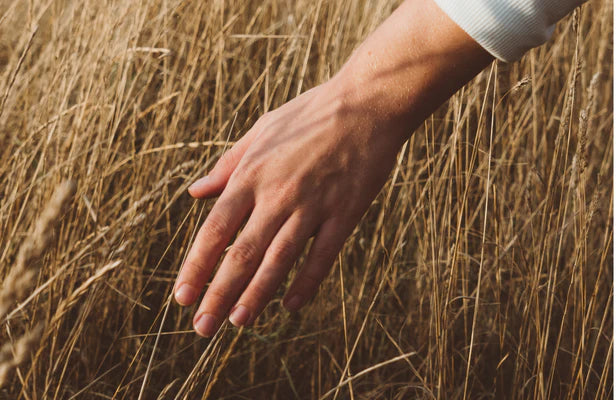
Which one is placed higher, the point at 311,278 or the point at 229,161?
the point at 229,161

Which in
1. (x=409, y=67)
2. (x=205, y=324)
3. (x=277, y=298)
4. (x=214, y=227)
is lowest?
(x=277, y=298)

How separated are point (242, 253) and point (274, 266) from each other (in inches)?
1.6

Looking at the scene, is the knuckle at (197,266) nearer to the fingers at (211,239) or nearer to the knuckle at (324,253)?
the fingers at (211,239)

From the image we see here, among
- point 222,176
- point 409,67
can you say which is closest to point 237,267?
point 222,176

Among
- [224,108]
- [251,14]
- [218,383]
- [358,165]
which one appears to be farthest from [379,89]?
[251,14]

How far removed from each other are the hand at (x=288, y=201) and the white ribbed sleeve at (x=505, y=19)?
0.15 meters

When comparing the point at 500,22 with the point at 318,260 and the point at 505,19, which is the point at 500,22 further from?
the point at 318,260

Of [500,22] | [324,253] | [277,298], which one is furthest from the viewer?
[277,298]

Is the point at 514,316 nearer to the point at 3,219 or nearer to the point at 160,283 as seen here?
the point at 160,283

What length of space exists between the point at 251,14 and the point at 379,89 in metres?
1.67

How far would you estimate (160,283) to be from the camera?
158 cm

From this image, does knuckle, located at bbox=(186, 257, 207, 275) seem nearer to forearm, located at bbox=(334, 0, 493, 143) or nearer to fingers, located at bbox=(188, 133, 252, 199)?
fingers, located at bbox=(188, 133, 252, 199)

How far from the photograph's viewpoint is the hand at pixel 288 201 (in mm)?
712

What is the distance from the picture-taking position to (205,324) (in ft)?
2.34
